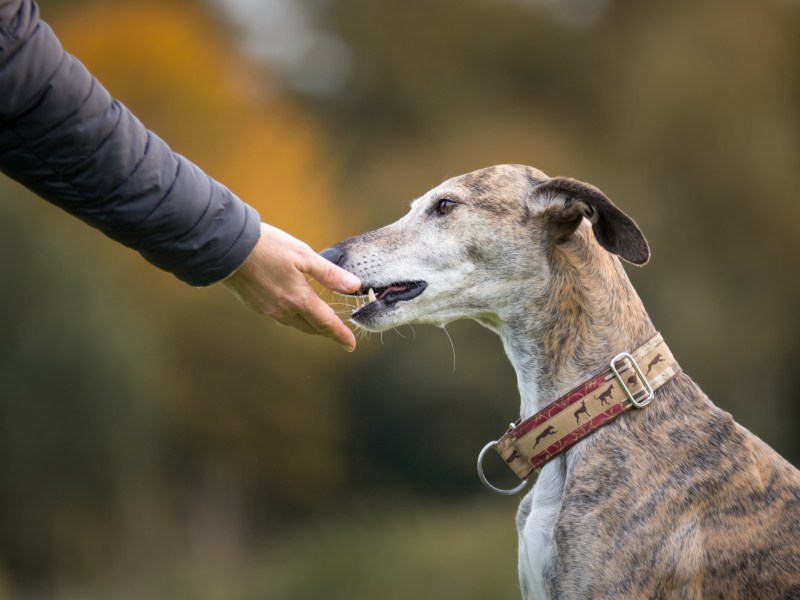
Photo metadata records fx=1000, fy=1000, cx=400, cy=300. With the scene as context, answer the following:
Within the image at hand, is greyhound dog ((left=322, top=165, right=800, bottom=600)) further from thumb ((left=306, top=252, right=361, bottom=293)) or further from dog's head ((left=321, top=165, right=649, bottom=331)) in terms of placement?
thumb ((left=306, top=252, right=361, bottom=293))

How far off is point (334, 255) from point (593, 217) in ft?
2.89

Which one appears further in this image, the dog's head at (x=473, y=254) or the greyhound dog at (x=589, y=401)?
the dog's head at (x=473, y=254)

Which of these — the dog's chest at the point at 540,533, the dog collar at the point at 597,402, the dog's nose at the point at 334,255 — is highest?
the dog's nose at the point at 334,255

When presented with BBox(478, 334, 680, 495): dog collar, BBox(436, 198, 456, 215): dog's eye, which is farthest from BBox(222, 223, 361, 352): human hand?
BBox(436, 198, 456, 215): dog's eye

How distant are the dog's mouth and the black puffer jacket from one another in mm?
1001

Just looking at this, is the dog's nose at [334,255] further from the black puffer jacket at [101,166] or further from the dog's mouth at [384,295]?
the black puffer jacket at [101,166]

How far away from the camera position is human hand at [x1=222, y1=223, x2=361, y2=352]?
259 cm

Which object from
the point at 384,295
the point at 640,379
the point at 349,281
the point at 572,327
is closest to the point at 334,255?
the point at 384,295

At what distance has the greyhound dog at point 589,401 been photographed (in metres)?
2.88

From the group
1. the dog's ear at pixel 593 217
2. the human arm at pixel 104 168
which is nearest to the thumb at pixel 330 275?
the human arm at pixel 104 168

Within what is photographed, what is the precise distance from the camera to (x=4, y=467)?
7.15m

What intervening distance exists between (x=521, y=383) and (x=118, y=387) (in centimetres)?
490

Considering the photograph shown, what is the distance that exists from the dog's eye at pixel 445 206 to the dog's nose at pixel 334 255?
1.34 feet

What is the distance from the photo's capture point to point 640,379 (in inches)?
120
